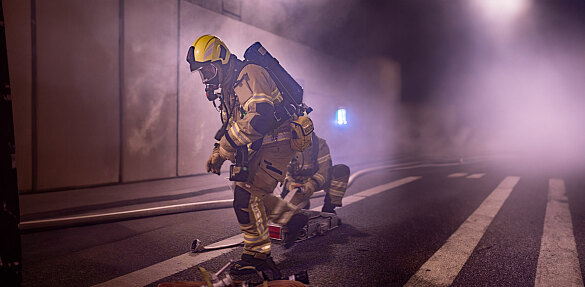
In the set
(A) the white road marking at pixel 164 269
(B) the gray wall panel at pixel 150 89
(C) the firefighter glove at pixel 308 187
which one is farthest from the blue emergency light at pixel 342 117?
(A) the white road marking at pixel 164 269

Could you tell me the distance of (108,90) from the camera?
8.10 meters


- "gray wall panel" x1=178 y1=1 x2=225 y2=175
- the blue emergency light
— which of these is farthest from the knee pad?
the blue emergency light

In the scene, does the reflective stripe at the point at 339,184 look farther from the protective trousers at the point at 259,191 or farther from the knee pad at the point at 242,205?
the knee pad at the point at 242,205

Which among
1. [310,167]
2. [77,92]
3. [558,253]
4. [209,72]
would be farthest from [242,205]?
[77,92]

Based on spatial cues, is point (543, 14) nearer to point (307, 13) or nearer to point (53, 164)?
point (307, 13)

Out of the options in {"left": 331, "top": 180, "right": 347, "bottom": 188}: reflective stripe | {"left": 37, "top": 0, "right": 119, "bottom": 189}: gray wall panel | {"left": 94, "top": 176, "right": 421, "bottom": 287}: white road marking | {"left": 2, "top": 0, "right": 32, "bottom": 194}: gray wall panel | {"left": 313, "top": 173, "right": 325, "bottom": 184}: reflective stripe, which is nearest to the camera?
{"left": 94, "top": 176, "right": 421, "bottom": 287}: white road marking

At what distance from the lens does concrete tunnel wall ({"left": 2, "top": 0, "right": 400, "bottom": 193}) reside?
6.90 meters

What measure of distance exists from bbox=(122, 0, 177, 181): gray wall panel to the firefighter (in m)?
5.39

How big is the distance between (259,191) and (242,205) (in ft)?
0.68

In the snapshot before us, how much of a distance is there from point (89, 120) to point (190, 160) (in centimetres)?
293

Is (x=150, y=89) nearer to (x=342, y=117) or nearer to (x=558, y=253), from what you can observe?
(x=342, y=117)

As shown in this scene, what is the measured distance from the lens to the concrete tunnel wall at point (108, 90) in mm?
6898

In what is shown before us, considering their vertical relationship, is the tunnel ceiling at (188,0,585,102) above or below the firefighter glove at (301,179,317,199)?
above

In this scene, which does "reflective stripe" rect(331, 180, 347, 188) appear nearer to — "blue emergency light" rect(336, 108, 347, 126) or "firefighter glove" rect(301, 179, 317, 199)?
"firefighter glove" rect(301, 179, 317, 199)
